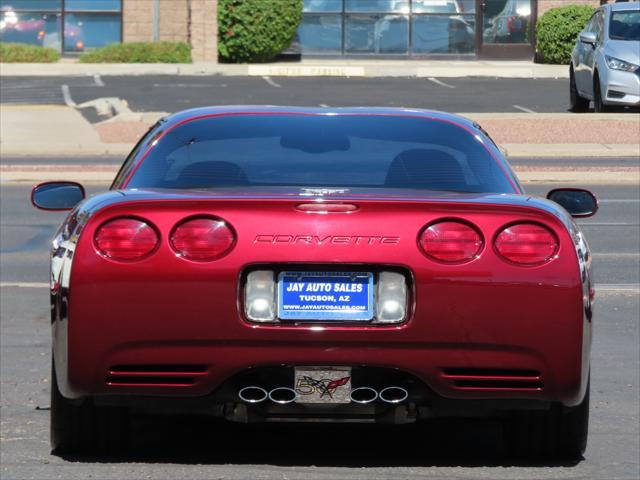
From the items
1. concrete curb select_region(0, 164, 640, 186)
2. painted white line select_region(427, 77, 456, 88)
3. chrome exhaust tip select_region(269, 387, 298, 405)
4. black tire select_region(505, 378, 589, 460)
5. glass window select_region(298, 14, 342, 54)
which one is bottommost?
concrete curb select_region(0, 164, 640, 186)

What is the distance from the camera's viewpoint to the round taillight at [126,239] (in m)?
5.59

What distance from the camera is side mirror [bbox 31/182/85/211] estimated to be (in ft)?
A: 23.0

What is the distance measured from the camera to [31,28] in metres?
41.8

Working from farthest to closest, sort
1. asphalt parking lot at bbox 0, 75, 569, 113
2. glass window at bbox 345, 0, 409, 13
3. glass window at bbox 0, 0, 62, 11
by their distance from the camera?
1. glass window at bbox 345, 0, 409, 13
2. glass window at bbox 0, 0, 62, 11
3. asphalt parking lot at bbox 0, 75, 569, 113

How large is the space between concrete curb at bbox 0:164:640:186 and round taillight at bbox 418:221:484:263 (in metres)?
14.1

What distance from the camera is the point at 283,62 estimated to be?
41812 mm

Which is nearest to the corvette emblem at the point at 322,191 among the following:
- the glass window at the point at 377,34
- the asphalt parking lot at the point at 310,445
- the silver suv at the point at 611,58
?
the asphalt parking lot at the point at 310,445

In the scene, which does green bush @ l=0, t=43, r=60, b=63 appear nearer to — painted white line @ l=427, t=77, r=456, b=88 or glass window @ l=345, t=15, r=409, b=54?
glass window @ l=345, t=15, r=409, b=54

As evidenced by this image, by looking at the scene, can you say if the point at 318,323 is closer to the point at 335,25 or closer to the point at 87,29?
the point at 87,29

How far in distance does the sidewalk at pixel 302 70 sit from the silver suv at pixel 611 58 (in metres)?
11.9

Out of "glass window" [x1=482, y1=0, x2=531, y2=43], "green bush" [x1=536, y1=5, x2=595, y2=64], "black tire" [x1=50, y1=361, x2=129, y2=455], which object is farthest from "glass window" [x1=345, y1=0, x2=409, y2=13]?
"black tire" [x1=50, y1=361, x2=129, y2=455]

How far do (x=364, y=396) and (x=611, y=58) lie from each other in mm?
20478

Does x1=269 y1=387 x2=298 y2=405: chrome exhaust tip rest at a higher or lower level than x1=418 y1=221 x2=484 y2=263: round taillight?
lower

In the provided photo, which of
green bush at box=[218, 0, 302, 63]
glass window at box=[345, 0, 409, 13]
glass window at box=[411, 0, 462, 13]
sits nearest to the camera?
green bush at box=[218, 0, 302, 63]
